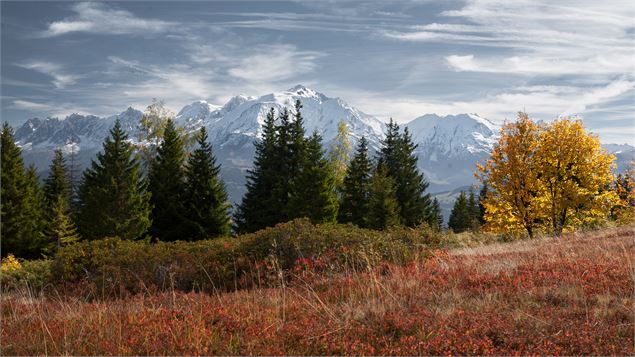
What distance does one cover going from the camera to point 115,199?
36.2 m

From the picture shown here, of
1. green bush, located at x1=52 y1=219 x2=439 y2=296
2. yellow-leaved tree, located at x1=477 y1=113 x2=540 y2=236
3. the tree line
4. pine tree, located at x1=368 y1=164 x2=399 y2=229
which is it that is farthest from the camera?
pine tree, located at x1=368 y1=164 x2=399 y2=229

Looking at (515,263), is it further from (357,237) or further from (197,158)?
(197,158)

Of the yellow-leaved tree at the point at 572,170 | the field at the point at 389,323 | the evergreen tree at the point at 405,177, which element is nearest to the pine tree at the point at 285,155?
the evergreen tree at the point at 405,177

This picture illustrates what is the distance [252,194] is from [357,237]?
111 ft

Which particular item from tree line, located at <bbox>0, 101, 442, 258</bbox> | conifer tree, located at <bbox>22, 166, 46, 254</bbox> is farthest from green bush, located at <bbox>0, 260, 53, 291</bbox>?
conifer tree, located at <bbox>22, 166, 46, 254</bbox>

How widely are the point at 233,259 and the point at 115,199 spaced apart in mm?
30445

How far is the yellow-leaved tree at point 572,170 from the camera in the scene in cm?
2123

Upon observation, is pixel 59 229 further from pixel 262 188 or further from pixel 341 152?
pixel 341 152

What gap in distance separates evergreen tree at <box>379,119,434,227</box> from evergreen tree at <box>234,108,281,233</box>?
1395cm

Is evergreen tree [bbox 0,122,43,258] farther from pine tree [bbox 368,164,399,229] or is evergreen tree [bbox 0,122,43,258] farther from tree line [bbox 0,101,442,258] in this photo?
pine tree [bbox 368,164,399,229]

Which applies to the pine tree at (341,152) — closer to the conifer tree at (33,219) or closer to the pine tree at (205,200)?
the pine tree at (205,200)

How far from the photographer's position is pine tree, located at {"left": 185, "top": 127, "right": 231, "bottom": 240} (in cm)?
3678

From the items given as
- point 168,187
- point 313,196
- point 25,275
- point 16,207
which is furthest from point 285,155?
point 25,275

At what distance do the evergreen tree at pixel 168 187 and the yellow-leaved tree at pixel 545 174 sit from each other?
26825 mm
